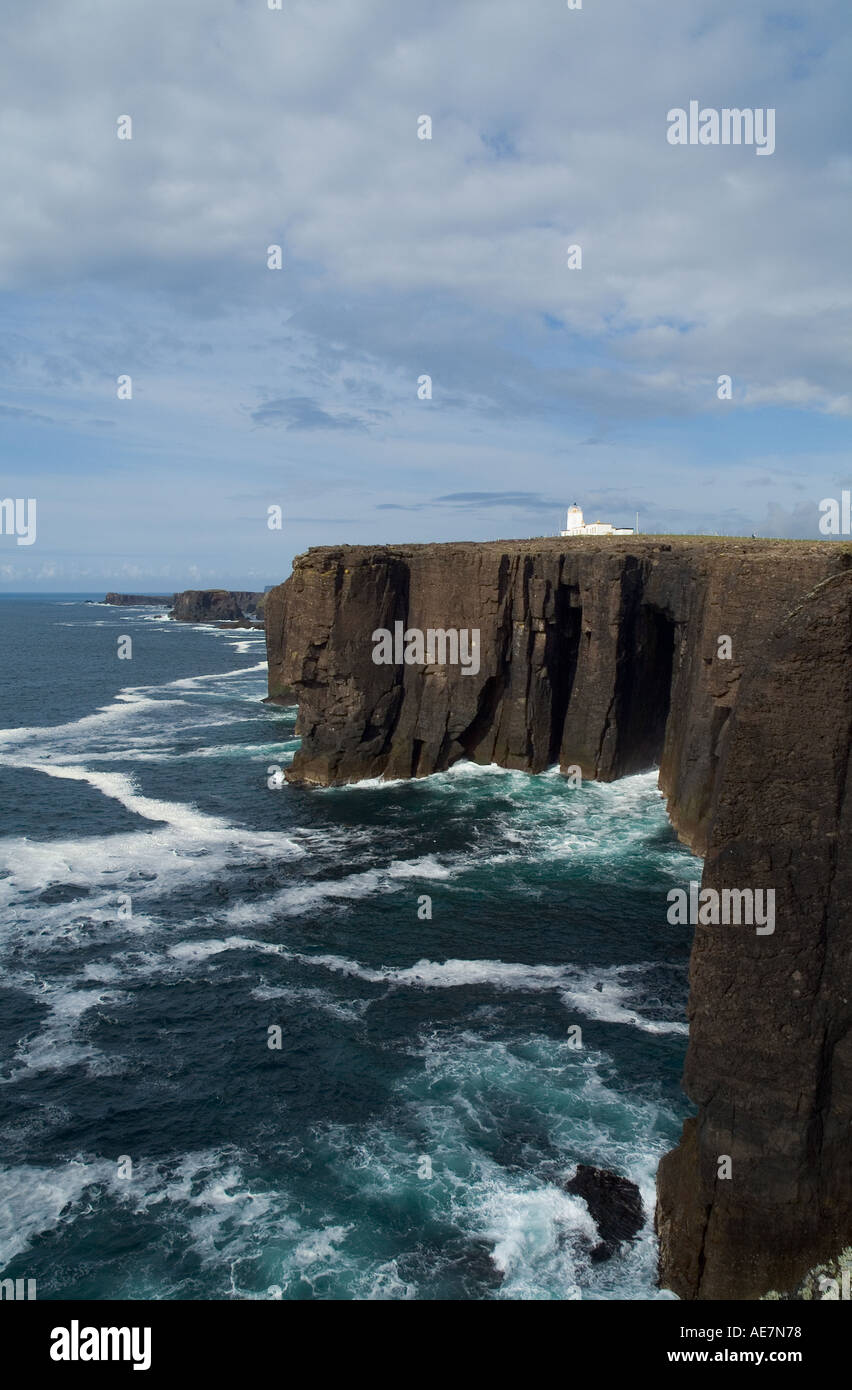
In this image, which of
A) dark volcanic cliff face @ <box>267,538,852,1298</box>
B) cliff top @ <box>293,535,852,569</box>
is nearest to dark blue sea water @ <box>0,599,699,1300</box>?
dark volcanic cliff face @ <box>267,538,852,1298</box>

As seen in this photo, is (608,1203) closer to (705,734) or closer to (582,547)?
(705,734)

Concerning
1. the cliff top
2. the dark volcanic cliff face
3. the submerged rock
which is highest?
the cliff top

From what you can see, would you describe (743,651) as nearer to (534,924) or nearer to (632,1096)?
(534,924)

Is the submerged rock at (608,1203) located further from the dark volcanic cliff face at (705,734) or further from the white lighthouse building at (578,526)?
the white lighthouse building at (578,526)

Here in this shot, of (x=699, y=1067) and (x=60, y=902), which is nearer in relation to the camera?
(x=699, y=1067)

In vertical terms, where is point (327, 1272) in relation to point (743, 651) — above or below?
below

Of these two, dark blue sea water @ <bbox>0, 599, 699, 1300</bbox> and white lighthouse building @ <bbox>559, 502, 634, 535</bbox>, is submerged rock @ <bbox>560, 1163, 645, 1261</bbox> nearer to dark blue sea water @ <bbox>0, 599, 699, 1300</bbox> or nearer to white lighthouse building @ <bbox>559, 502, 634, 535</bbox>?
dark blue sea water @ <bbox>0, 599, 699, 1300</bbox>

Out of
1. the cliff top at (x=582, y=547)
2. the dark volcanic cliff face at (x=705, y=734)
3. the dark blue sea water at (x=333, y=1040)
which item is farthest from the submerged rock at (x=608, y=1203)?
the cliff top at (x=582, y=547)

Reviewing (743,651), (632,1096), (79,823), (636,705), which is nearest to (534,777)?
(636,705)
